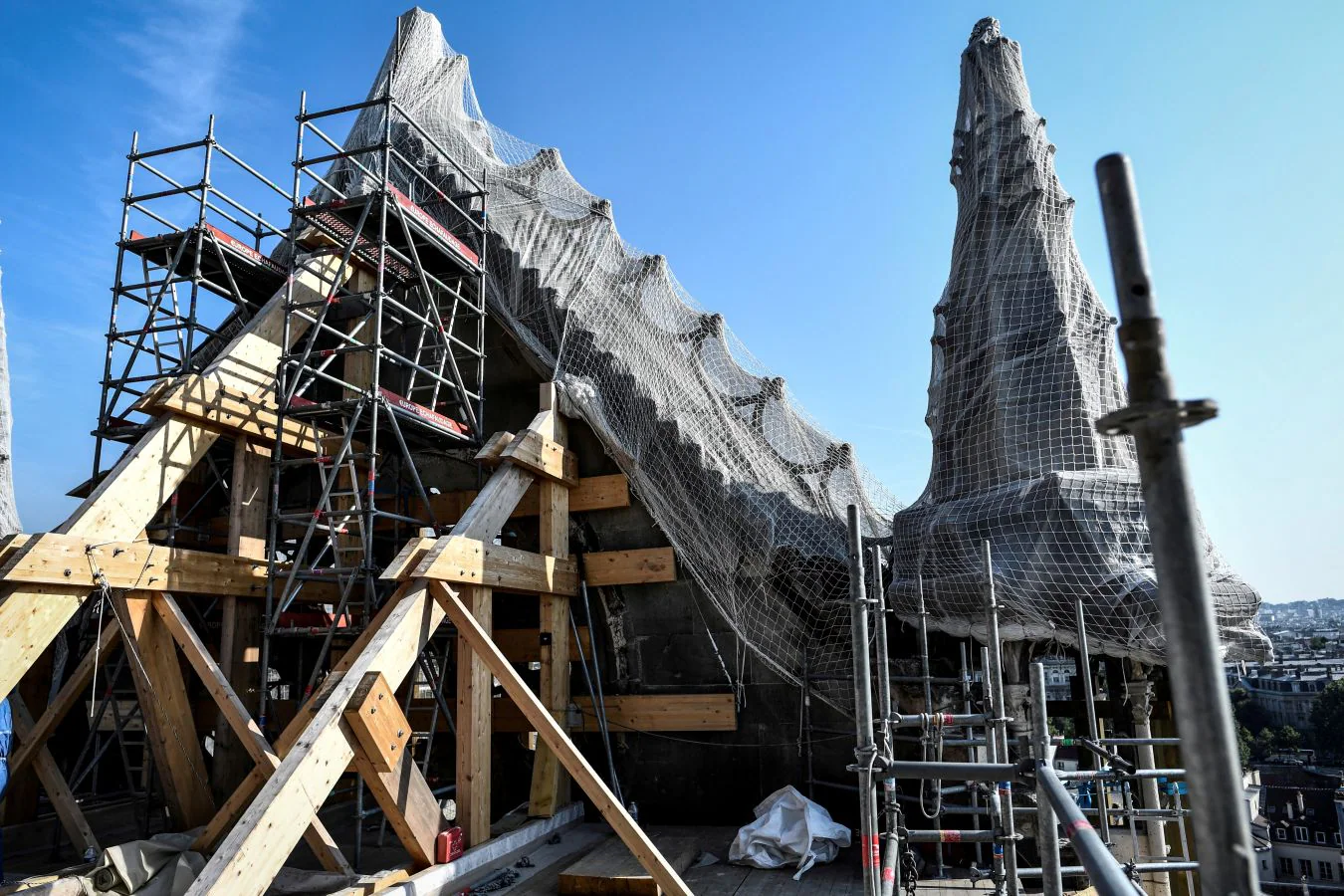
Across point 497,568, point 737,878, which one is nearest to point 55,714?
point 497,568

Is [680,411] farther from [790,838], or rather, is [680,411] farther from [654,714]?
[790,838]

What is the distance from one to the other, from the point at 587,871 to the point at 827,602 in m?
3.23

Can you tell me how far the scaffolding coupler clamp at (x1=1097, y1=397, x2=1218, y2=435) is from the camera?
54.2 inches

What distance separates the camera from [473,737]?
714 cm

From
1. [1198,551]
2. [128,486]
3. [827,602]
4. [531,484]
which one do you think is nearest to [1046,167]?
[827,602]

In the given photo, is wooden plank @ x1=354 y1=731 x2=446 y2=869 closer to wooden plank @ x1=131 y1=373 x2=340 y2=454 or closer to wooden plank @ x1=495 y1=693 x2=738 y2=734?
wooden plank @ x1=495 y1=693 x2=738 y2=734

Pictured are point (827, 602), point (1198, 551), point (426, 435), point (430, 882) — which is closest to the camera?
point (1198, 551)

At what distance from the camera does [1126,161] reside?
1509 mm

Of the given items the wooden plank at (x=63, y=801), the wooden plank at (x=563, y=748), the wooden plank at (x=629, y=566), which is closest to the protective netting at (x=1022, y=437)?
the wooden plank at (x=629, y=566)

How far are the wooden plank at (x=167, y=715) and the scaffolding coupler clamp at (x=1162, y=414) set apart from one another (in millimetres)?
7606

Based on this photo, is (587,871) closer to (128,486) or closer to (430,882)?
(430,882)

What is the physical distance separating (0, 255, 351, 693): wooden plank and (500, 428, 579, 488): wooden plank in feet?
8.78

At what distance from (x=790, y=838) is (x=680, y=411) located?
14.0 feet

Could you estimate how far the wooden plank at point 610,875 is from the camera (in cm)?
641
